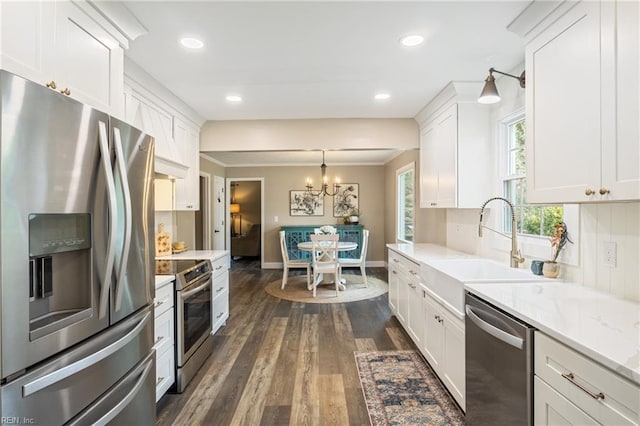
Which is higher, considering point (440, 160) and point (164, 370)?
point (440, 160)

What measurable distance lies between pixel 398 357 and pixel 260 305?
2.20m

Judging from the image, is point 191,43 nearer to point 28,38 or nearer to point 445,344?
point 28,38

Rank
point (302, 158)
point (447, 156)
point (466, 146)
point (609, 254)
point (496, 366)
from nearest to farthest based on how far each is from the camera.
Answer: point (496, 366) < point (609, 254) < point (466, 146) < point (447, 156) < point (302, 158)

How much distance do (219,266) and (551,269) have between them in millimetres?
2955

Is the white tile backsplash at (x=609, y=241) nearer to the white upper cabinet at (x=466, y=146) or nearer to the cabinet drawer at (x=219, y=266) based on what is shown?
the white upper cabinet at (x=466, y=146)

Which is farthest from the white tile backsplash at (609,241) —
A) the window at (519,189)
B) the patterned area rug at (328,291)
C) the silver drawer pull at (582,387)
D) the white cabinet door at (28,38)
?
the patterned area rug at (328,291)

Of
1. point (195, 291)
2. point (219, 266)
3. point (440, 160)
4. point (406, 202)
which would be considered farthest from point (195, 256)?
point (406, 202)

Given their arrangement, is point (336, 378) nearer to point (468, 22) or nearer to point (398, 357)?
point (398, 357)

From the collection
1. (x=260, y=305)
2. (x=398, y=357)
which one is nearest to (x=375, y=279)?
(x=260, y=305)

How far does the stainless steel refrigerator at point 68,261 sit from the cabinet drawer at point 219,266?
1.65 metres

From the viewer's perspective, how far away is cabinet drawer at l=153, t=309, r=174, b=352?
206 centimetres

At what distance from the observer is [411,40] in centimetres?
210

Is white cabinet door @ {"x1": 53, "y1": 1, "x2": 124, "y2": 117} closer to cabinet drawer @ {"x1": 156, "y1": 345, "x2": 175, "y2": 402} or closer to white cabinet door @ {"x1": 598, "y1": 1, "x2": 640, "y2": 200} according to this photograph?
cabinet drawer @ {"x1": 156, "y1": 345, "x2": 175, "y2": 402}

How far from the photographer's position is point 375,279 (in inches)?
230
